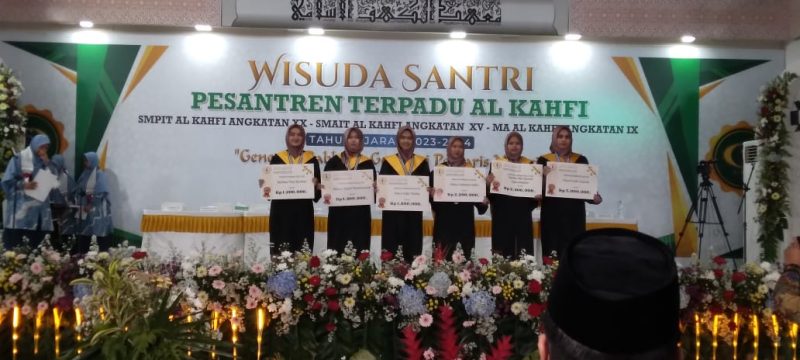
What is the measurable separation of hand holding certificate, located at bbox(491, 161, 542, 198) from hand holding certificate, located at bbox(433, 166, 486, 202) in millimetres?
164

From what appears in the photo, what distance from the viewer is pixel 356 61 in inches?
330

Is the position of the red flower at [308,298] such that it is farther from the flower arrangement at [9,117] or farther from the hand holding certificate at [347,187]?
the flower arrangement at [9,117]

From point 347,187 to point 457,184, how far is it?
3.11 feet

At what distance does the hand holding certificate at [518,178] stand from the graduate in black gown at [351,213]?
44.6 inches

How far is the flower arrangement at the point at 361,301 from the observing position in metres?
3.60

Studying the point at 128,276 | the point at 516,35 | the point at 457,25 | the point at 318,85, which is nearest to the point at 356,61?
the point at 318,85

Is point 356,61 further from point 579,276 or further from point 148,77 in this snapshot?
point 579,276

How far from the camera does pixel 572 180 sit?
20.5 feet

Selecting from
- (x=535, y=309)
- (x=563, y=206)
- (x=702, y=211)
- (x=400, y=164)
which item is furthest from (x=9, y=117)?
(x=702, y=211)

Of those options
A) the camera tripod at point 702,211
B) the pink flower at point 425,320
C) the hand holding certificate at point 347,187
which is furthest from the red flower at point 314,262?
the camera tripod at point 702,211

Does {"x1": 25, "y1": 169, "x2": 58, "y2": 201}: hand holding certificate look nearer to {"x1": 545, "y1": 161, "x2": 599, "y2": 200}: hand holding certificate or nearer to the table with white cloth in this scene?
the table with white cloth

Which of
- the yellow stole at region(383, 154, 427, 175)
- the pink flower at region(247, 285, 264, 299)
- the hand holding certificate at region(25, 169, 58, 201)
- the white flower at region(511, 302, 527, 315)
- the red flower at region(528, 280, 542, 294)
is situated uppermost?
the yellow stole at region(383, 154, 427, 175)

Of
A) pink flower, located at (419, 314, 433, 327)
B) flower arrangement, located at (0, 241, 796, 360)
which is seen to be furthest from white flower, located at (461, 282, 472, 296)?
pink flower, located at (419, 314, 433, 327)

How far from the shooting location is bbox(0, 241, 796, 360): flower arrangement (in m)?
3.60
